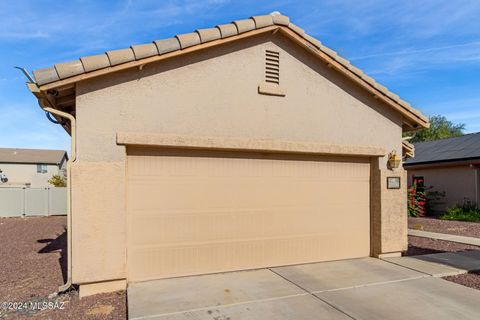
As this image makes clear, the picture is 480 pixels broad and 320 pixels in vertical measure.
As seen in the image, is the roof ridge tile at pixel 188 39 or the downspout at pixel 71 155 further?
the roof ridge tile at pixel 188 39

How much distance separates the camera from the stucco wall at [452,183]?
1811 cm

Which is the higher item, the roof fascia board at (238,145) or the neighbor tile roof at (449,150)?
the neighbor tile roof at (449,150)

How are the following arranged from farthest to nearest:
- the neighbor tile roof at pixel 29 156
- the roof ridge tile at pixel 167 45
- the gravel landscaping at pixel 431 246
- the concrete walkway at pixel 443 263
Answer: the neighbor tile roof at pixel 29 156 → the gravel landscaping at pixel 431 246 → the concrete walkway at pixel 443 263 → the roof ridge tile at pixel 167 45

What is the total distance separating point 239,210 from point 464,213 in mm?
15003

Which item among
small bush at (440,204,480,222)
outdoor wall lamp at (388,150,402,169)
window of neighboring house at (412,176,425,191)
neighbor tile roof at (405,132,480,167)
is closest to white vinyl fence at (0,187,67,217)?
outdoor wall lamp at (388,150,402,169)

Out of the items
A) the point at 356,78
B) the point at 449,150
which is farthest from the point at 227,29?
the point at 449,150

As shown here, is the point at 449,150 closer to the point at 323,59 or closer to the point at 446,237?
the point at 446,237

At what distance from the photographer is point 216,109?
6.70 metres

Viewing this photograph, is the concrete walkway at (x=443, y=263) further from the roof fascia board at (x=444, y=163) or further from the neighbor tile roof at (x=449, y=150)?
the neighbor tile roof at (x=449, y=150)

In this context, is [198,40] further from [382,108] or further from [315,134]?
[382,108]

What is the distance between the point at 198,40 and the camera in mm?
6344

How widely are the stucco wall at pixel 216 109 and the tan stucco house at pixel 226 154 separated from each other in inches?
0.9

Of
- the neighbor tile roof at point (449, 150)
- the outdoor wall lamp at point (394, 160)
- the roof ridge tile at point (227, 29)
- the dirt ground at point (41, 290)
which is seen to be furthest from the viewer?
the neighbor tile roof at point (449, 150)

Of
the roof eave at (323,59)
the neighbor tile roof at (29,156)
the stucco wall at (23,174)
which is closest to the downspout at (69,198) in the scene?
the roof eave at (323,59)
